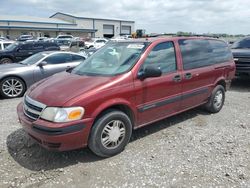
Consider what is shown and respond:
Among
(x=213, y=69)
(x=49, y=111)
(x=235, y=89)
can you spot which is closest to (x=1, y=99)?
(x=49, y=111)

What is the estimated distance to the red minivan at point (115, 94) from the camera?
3240 mm

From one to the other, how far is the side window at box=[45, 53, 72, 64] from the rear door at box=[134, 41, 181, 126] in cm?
490

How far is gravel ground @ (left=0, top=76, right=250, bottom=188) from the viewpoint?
10.3 feet

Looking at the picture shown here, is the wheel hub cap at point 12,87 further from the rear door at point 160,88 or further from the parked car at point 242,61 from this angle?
the parked car at point 242,61

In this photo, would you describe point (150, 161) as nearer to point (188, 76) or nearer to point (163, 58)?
point (163, 58)

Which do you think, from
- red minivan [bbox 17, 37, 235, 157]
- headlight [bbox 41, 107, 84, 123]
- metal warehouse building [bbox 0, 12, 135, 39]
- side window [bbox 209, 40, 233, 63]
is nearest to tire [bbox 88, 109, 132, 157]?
red minivan [bbox 17, 37, 235, 157]

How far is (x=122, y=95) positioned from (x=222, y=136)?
211 cm

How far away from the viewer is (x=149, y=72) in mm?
3789

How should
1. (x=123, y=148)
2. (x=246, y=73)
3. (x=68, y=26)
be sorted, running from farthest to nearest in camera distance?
(x=68, y=26)
(x=246, y=73)
(x=123, y=148)

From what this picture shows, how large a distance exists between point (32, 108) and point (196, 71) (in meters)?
3.12

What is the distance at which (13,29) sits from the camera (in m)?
56.2

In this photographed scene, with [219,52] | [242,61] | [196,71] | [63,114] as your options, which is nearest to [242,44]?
[242,61]

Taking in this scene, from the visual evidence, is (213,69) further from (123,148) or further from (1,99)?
(1,99)

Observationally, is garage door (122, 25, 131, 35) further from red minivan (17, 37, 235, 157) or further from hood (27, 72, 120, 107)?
hood (27, 72, 120, 107)
